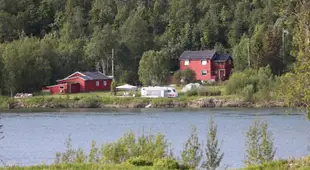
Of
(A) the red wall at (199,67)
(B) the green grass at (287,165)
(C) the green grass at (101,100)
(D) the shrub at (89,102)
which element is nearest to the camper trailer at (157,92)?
(C) the green grass at (101,100)

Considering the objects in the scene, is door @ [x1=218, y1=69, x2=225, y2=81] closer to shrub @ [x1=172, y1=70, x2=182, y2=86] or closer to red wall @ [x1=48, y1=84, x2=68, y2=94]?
shrub @ [x1=172, y1=70, x2=182, y2=86]

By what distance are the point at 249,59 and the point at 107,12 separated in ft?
107

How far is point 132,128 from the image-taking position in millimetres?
44656

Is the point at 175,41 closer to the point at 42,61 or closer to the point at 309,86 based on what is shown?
the point at 42,61

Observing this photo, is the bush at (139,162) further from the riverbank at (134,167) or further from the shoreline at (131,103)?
the shoreline at (131,103)

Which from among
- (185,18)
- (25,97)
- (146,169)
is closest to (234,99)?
(25,97)

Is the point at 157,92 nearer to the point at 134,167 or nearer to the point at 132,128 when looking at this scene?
the point at 132,128

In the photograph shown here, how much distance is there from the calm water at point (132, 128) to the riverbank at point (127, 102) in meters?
3.72

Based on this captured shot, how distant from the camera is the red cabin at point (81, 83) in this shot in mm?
77688

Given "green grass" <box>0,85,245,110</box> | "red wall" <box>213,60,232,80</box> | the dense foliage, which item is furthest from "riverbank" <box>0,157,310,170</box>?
"red wall" <box>213,60,232,80</box>

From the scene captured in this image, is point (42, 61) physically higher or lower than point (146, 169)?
higher

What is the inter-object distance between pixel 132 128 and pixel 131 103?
916 inches

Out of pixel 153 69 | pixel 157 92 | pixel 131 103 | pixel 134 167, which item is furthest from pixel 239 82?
pixel 134 167

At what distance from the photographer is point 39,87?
3157 inches
